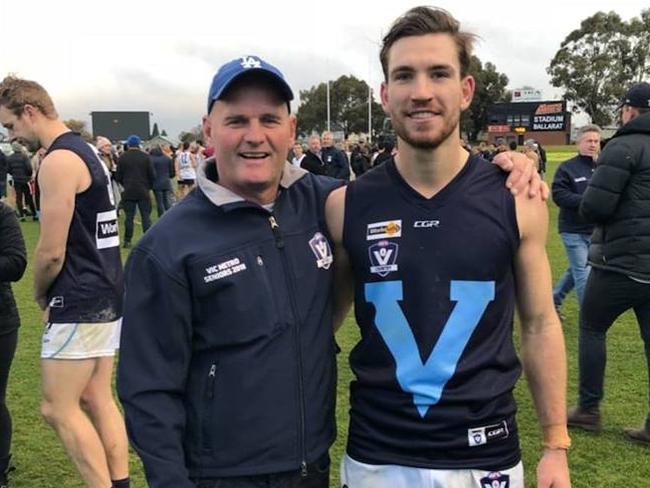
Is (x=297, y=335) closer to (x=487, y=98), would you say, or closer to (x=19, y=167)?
(x=19, y=167)

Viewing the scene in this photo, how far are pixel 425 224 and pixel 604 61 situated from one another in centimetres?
6338

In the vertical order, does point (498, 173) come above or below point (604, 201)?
above

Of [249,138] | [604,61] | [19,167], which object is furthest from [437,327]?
[604,61]

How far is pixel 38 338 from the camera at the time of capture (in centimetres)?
698

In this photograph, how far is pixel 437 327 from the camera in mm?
1959

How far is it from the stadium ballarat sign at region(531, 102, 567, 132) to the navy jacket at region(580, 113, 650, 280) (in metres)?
60.1

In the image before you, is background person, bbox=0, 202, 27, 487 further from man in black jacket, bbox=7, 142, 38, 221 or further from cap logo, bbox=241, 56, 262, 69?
man in black jacket, bbox=7, 142, 38, 221

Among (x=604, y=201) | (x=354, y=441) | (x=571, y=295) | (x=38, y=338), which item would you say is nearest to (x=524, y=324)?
(x=354, y=441)

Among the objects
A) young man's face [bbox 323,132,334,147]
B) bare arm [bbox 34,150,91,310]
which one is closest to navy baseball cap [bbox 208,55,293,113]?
bare arm [bbox 34,150,91,310]

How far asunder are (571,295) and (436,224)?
6.84 m

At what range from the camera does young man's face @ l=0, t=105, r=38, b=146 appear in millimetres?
3424

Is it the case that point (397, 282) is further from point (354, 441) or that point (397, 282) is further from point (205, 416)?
point (205, 416)

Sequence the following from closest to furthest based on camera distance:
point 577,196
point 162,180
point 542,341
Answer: point 542,341 < point 577,196 < point 162,180

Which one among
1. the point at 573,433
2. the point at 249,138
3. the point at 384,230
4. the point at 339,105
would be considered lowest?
the point at 573,433
